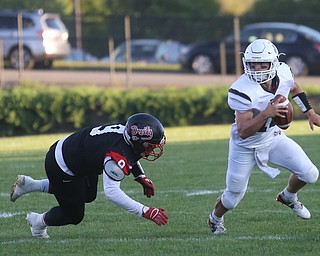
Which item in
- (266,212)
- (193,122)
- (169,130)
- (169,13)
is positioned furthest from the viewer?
(169,13)

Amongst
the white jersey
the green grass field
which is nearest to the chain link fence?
the green grass field

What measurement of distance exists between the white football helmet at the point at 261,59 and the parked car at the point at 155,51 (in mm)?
18184

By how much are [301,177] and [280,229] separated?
0.46m

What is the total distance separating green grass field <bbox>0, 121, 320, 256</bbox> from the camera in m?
6.21

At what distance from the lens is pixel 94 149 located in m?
6.34

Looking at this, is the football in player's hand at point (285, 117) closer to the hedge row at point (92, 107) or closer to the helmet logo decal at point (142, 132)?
the helmet logo decal at point (142, 132)

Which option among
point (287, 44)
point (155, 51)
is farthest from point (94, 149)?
point (155, 51)

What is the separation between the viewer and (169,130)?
17.2 metres

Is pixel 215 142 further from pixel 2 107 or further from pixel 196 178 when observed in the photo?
pixel 2 107

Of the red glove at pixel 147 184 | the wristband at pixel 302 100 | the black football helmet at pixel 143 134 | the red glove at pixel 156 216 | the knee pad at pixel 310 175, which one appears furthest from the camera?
the wristband at pixel 302 100

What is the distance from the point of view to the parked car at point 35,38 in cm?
2291

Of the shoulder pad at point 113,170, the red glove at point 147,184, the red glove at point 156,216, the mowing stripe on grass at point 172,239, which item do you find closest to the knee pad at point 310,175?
the mowing stripe on grass at point 172,239

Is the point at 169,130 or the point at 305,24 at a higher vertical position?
the point at 305,24

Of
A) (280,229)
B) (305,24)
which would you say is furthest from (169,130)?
(280,229)
